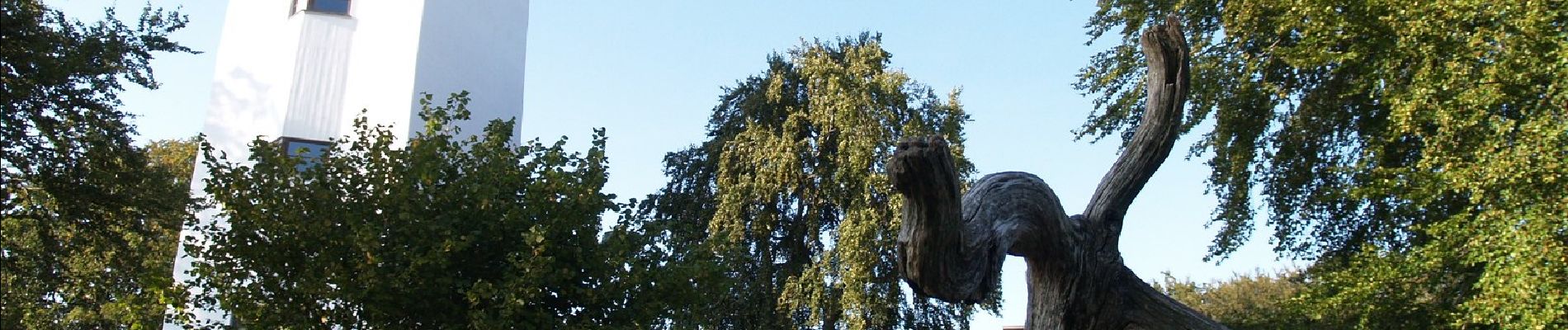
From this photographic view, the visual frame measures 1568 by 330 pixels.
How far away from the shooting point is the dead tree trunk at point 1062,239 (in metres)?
5.33

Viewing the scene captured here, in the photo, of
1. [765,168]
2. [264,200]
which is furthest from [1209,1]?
[264,200]

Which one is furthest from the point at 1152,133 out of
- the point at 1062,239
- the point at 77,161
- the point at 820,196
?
the point at 820,196

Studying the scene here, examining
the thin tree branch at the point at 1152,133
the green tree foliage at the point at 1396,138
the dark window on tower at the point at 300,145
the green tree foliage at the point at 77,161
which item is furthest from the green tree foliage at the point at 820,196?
the thin tree branch at the point at 1152,133

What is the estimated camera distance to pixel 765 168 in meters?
27.3

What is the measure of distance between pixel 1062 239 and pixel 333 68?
54.0 feet

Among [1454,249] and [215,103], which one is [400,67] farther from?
[1454,249]

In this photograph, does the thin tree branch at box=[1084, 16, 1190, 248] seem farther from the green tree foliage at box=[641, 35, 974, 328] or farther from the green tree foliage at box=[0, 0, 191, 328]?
the green tree foliage at box=[641, 35, 974, 328]

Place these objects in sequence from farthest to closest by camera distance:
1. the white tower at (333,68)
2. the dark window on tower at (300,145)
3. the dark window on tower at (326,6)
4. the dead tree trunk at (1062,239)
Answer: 1. the dark window on tower at (326,6)
2. the white tower at (333,68)
3. the dark window on tower at (300,145)
4. the dead tree trunk at (1062,239)

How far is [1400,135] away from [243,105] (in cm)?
1755

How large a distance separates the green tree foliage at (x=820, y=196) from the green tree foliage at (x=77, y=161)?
32.8 feet

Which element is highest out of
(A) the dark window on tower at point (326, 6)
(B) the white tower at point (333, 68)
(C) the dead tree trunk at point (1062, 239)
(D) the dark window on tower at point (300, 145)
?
(A) the dark window on tower at point (326, 6)

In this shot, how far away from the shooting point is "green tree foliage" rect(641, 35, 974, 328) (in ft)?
81.0

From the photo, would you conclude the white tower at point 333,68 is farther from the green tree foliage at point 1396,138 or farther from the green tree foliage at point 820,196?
the green tree foliage at point 1396,138

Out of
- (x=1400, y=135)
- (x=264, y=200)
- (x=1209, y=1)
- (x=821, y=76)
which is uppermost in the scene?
(x=821, y=76)
